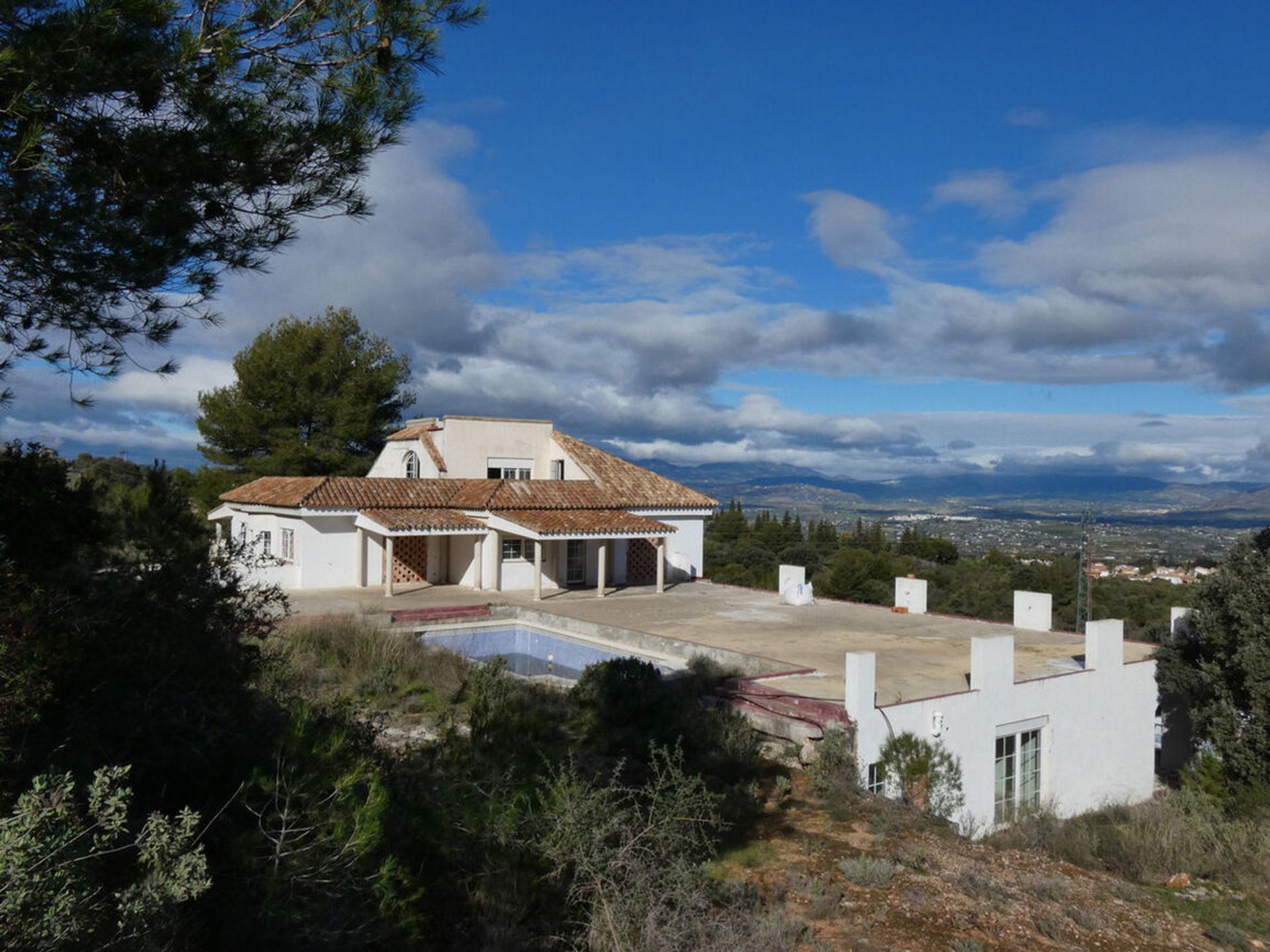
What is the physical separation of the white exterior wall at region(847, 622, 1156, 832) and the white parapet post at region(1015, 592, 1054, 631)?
11.8 ft

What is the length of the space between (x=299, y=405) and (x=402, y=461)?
7.09 metres

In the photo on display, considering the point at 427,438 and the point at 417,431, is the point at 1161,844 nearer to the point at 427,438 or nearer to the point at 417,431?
the point at 427,438

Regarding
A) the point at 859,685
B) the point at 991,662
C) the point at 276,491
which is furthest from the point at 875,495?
the point at 859,685

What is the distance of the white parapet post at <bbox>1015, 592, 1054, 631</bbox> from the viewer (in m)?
17.8

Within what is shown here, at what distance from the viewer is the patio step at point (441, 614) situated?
55.4 feet

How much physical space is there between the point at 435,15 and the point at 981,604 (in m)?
34.1

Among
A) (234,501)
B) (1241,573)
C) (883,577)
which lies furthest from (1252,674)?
(883,577)

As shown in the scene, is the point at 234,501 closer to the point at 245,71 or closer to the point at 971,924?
the point at 245,71

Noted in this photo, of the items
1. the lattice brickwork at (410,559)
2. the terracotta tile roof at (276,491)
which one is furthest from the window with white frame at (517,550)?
the terracotta tile roof at (276,491)

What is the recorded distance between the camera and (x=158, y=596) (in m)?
5.79

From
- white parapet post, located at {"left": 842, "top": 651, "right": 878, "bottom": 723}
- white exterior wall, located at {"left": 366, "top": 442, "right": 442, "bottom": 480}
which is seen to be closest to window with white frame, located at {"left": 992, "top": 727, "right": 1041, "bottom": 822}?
white parapet post, located at {"left": 842, "top": 651, "right": 878, "bottom": 723}

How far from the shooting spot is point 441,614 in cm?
1756

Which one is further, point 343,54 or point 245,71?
point 343,54

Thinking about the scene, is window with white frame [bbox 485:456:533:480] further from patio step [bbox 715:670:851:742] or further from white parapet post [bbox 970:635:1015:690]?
white parapet post [bbox 970:635:1015:690]
